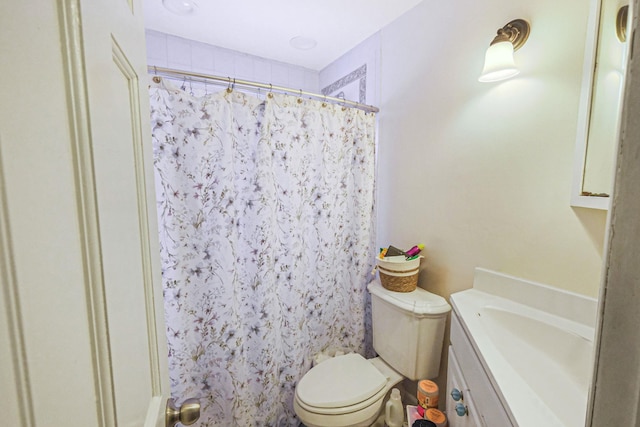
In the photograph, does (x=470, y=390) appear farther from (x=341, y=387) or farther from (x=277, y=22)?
(x=277, y=22)

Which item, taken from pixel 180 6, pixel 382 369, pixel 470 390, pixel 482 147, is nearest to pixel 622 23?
pixel 482 147

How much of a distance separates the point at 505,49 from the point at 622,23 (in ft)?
1.07

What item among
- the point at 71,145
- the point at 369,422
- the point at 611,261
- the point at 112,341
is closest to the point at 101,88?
the point at 71,145

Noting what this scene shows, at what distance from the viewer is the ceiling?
1.43 m

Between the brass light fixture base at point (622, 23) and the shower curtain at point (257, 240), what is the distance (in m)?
1.09

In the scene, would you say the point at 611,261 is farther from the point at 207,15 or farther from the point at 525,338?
the point at 207,15

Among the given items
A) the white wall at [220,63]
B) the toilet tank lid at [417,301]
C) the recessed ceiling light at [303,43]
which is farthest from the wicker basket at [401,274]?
the white wall at [220,63]

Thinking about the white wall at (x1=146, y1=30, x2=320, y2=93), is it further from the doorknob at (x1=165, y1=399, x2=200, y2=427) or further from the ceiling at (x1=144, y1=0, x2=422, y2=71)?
the doorknob at (x1=165, y1=399, x2=200, y2=427)

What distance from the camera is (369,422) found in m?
1.26

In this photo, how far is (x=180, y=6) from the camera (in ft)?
4.71

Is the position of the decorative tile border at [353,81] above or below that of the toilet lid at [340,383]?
above

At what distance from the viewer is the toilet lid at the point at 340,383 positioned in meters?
1.22

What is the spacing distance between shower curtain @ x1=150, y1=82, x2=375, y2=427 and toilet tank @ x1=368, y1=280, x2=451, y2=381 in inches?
14.9

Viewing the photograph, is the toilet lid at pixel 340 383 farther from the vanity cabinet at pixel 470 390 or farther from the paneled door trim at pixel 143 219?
the paneled door trim at pixel 143 219
